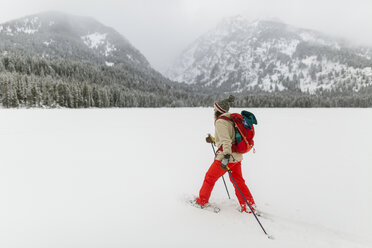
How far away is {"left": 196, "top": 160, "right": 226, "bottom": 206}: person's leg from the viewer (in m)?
4.54

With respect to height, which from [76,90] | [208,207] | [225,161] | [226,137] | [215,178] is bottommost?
[208,207]

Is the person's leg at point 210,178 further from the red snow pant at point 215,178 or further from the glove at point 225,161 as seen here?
the glove at point 225,161

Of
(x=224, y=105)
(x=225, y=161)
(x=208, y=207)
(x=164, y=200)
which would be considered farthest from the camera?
(x=164, y=200)

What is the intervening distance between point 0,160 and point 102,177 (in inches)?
183

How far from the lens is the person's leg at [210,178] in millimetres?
4535

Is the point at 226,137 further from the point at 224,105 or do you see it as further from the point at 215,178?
the point at 215,178

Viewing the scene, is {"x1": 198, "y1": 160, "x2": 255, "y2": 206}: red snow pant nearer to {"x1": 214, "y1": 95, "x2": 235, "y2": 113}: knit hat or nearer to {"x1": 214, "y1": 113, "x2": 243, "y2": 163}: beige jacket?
{"x1": 214, "y1": 113, "x2": 243, "y2": 163}: beige jacket

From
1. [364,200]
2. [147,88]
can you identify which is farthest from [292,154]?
[147,88]

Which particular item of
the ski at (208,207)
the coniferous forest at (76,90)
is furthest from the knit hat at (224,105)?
the coniferous forest at (76,90)

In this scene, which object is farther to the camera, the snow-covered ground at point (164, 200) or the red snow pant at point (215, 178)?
the red snow pant at point (215, 178)

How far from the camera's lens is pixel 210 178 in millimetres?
4578

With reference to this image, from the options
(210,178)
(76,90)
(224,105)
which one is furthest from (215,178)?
(76,90)

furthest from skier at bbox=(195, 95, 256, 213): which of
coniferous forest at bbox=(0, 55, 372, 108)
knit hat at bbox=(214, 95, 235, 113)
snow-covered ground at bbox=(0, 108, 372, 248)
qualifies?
coniferous forest at bbox=(0, 55, 372, 108)

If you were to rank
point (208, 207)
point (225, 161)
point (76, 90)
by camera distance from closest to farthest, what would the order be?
point (225, 161)
point (208, 207)
point (76, 90)
